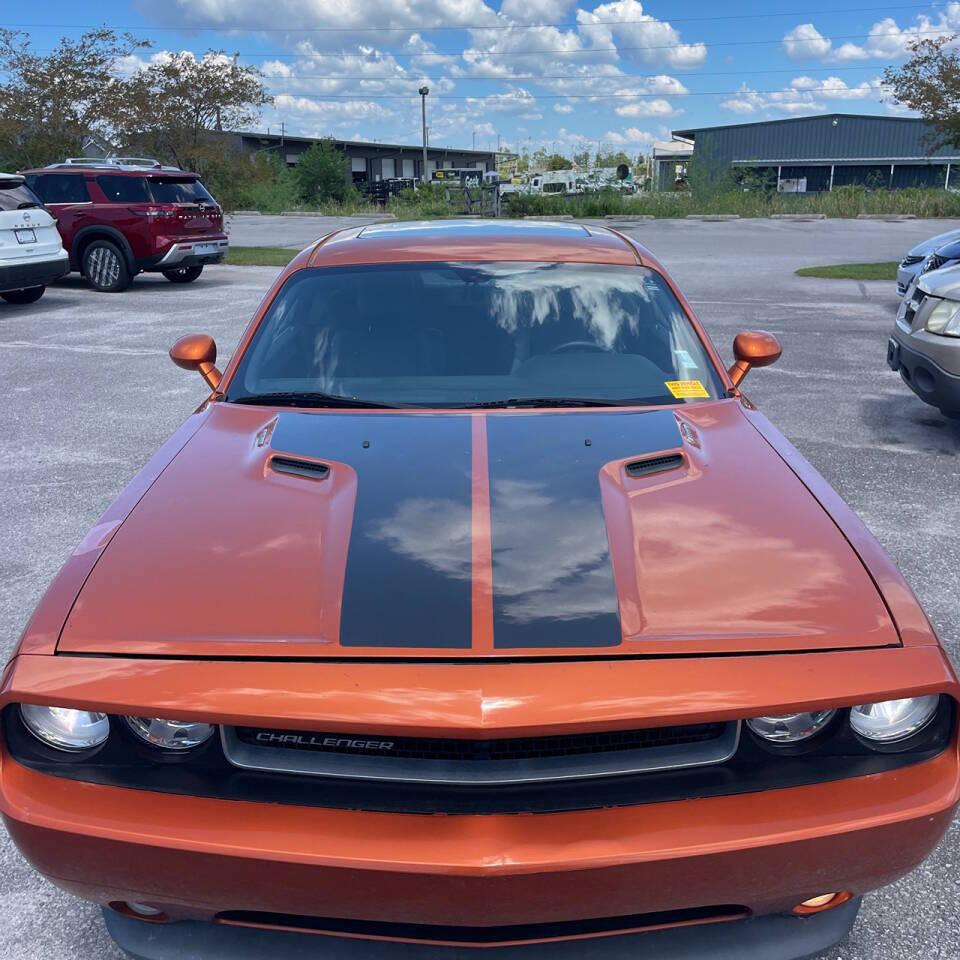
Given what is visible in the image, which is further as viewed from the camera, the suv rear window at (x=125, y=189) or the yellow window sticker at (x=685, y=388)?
the suv rear window at (x=125, y=189)

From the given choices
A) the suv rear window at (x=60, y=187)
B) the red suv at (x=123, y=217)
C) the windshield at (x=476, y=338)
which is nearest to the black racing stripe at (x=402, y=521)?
the windshield at (x=476, y=338)

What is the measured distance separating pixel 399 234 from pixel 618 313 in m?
1.04

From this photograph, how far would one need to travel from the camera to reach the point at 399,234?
3.85 m

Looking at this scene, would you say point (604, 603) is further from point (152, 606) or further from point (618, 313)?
point (618, 313)

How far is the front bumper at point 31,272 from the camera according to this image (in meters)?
11.8

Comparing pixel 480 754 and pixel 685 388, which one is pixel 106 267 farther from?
pixel 480 754

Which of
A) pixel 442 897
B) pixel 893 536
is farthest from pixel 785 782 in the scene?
pixel 893 536

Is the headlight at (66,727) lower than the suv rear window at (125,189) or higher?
lower

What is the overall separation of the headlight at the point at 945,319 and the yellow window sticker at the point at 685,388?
3754 millimetres

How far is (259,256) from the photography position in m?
19.1

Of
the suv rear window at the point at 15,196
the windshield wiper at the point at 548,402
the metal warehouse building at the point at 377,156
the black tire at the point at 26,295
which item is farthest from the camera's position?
the metal warehouse building at the point at 377,156

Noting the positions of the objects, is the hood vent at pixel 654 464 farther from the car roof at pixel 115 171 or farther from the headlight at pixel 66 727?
the car roof at pixel 115 171

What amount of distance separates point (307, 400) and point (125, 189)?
12.7m

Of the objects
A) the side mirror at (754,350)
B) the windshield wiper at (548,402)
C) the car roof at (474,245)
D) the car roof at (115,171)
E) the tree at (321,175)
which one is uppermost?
the tree at (321,175)
